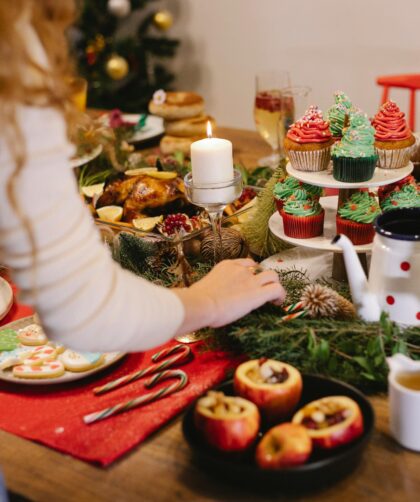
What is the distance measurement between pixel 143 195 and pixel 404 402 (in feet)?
2.69

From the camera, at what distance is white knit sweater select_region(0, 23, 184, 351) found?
692mm

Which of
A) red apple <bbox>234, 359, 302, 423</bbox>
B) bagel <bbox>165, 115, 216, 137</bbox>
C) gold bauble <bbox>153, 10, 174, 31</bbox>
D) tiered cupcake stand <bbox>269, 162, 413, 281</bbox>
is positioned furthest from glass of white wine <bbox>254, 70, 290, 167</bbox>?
gold bauble <bbox>153, 10, 174, 31</bbox>

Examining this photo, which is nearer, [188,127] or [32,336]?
[32,336]

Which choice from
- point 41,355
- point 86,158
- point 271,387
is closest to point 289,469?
point 271,387

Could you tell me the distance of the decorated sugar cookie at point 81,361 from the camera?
1.07 meters

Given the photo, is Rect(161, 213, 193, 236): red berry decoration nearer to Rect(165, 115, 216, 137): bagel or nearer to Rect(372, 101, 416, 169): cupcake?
Rect(372, 101, 416, 169): cupcake

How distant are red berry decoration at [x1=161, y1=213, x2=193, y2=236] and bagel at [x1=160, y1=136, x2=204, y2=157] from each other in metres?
0.71

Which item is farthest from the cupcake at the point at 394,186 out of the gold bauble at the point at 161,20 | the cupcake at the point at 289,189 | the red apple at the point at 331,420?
the gold bauble at the point at 161,20

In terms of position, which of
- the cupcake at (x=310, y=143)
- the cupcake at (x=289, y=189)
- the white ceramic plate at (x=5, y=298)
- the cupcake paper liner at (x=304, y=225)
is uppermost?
the cupcake at (x=310, y=143)

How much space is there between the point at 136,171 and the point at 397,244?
32.9 inches

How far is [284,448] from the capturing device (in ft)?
2.60

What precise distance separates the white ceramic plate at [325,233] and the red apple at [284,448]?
0.44 meters

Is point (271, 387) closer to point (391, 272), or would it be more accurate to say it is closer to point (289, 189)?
point (391, 272)

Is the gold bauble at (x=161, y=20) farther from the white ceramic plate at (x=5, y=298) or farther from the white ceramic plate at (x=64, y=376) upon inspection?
the white ceramic plate at (x=64, y=376)
